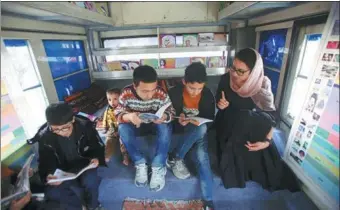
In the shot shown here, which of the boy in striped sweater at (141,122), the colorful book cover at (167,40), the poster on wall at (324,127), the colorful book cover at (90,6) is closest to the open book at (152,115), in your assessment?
the boy in striped sweater at (141,122)

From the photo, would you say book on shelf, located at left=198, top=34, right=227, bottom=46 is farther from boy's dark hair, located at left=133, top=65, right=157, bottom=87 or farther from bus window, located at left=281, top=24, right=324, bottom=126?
boy's dark hair, located at left=133, top=65, right=157, bottom=87

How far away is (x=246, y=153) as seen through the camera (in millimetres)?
957

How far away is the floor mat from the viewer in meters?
1.06

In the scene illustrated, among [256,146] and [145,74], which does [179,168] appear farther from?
[145,74]

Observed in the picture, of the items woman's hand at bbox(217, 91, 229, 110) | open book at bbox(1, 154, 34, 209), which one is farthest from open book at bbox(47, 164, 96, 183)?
woman's hand at bbox(217, 91, 229, 110)

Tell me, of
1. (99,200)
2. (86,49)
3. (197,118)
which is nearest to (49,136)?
(99,200)

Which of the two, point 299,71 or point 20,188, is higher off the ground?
point 299,71

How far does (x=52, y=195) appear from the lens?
849 millimetres

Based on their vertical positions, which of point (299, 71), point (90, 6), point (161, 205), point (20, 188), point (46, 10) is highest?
point (90, 6)

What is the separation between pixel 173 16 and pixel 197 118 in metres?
1.90

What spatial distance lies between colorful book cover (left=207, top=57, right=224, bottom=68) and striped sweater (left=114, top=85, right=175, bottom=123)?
668 millimetres

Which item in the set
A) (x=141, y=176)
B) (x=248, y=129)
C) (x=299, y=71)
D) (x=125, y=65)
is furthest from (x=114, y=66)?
(x=299, y=71)

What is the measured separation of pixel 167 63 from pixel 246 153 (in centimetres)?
101

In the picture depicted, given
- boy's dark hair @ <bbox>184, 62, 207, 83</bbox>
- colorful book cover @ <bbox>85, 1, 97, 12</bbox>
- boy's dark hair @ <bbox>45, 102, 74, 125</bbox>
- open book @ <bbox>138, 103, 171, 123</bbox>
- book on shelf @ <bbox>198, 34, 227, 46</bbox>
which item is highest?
colorful book cover @ <bbox>85, 1, 97, 12</bbox>
